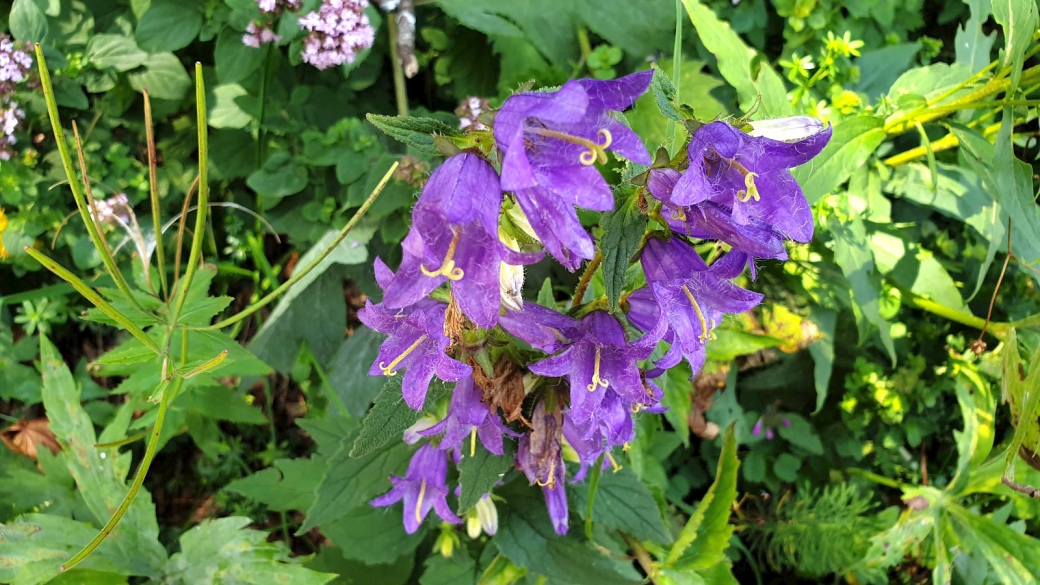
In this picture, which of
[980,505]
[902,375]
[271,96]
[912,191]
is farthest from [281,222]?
[980,505]

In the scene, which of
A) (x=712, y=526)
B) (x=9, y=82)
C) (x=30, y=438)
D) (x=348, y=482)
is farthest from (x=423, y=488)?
(x=9, y=82)

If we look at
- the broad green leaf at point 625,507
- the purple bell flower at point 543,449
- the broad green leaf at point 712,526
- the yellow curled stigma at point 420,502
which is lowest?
the broad green leaf at point 712,526

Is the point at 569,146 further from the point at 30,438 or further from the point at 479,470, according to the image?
the point at 30,438

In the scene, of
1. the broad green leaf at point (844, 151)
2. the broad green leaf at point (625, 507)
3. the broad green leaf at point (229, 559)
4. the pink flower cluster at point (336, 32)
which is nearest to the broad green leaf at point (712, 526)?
the broad green leaf at point (625, 507)

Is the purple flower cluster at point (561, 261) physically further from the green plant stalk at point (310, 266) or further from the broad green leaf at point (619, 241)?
the green plant stalk at point (310, 266)

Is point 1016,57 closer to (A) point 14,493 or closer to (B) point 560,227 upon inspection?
(B) point 560,227

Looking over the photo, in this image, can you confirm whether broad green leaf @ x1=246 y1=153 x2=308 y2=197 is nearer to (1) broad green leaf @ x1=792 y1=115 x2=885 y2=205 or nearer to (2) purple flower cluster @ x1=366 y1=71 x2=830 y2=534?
(2) purple flower cluster @ x1=366 y1=71 x2=830 y2=534
